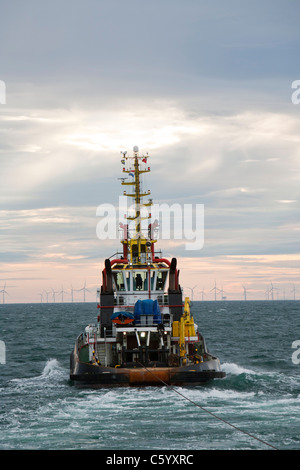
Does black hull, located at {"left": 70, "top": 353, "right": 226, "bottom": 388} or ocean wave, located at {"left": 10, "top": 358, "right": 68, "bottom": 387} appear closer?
black hull, located at {"left": 70, "top": 353, "right": 226, "bottom": 388}

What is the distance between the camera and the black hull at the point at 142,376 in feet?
113

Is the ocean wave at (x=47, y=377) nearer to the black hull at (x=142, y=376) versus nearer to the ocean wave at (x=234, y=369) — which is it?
the black hull at (x=142, y=376)

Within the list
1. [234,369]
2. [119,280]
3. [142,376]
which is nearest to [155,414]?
[142,376]

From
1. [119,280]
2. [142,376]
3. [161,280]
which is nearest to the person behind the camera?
[142,376]

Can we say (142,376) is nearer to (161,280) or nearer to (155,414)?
(155,414)

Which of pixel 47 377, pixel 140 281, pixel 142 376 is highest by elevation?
pixel 140 281

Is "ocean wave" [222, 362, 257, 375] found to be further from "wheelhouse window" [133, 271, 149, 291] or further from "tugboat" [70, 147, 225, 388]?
"wheelhouse window" [133, 271, 149, 291]

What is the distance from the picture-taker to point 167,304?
4134 centimetres

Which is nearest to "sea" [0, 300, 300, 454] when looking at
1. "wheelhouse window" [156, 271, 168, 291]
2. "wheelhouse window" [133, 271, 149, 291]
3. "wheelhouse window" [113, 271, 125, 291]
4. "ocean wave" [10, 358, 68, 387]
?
"ocean wave" [10, 358, 68, 387]

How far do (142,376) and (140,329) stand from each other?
12.9 feet

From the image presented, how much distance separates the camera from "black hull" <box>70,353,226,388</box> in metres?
34.3

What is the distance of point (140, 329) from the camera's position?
37406 millimetres
